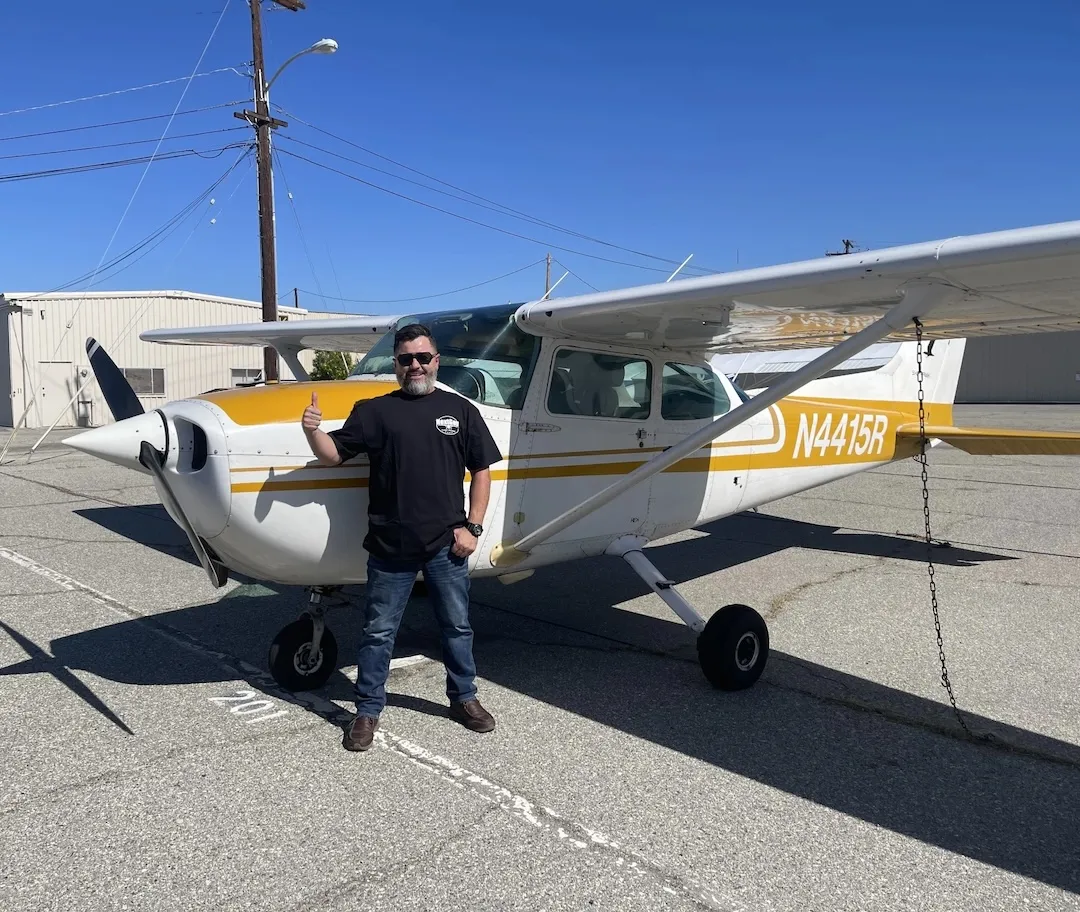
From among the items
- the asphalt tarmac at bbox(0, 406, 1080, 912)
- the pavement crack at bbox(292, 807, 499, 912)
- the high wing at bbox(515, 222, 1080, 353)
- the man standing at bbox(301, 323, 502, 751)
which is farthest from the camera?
the man standing at bbox(301, 323, 502, 751)

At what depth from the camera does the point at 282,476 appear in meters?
3.78

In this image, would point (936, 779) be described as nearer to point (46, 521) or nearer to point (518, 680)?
point (518, 680)

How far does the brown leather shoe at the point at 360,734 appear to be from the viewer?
3.67m

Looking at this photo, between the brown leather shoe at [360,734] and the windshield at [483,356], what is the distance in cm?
170

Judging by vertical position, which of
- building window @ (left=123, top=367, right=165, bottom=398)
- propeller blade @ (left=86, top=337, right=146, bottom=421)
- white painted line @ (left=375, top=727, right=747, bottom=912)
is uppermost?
building window @ (left=123, top=367, right=165, bottom=398)

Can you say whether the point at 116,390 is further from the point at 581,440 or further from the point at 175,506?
the point at 581,440

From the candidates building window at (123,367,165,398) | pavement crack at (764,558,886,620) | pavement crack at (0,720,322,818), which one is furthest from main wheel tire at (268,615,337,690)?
building window at (123,367,165,398)

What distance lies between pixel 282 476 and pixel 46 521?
7.30 metres

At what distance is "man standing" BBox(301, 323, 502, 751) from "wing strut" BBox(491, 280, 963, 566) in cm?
74

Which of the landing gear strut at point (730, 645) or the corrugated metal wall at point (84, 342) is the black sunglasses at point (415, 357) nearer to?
the landing gear strut at point (730, 645)

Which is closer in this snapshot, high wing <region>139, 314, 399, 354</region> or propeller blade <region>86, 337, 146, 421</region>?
propeller blade <region>86, 337, 146, 421</region>

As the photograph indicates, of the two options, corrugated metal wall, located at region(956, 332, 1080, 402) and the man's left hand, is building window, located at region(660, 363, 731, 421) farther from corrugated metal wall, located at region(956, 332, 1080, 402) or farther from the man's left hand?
corrugated metal wall, located at region(956, 332, 1080, 402)

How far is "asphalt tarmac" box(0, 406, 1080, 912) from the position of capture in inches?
108

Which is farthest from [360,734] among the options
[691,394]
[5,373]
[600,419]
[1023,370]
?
[1023,370]
